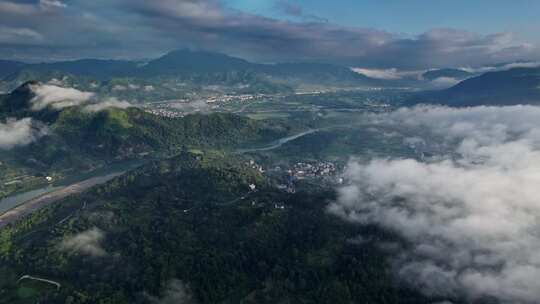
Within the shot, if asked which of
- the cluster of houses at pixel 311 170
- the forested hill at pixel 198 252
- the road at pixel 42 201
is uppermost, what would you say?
the cluster of houses at pixel 311 170

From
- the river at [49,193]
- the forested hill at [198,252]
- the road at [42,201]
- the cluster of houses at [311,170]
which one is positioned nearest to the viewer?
the forested hill at [198,252]

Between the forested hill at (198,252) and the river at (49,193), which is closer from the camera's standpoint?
the forested hill at (198,252)

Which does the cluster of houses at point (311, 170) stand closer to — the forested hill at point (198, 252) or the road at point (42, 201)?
the forested hill at point (198, 252)

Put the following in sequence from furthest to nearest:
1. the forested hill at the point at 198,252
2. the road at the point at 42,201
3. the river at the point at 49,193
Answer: the river at the point at 49,193
the road at the point at 42,201
the forested hill at the point at 198,252

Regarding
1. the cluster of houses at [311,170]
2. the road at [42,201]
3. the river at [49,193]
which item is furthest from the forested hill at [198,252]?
the cluster of houses at [311,170]

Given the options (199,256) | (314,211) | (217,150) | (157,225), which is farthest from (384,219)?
(217,150)
